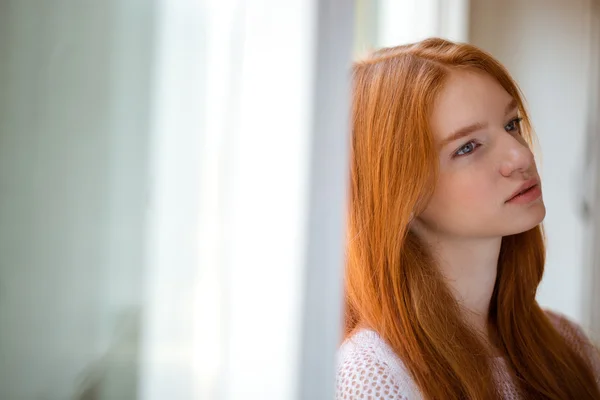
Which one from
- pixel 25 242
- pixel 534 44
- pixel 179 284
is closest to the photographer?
pixel 25 242

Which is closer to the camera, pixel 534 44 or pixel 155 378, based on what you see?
pixel 155 378

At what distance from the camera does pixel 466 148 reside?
3.51ft

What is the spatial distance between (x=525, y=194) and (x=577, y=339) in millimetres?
479

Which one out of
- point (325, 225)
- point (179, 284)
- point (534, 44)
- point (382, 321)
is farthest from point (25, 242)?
point (534, 44)

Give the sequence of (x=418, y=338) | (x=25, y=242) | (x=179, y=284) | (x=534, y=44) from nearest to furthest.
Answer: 1. (x=25, y=242)
2. (x=179, y=284)
3. (x=418, y=338)
4. (x=534, y=44)

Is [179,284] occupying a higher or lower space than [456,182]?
lower

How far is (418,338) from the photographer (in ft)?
3.45

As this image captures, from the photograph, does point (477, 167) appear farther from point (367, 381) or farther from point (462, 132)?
point (367, 381)

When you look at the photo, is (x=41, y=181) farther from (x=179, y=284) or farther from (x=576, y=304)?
(x=576, y=304)

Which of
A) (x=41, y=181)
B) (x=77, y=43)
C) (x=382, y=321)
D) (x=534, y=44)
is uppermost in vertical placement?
(x=534, y=44)

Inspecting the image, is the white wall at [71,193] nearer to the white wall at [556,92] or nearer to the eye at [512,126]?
the eye at [512,126]

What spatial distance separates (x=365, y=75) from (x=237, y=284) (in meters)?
0.54

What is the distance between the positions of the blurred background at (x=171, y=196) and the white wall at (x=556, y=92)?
4.50ft

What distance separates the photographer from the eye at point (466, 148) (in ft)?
3.49
